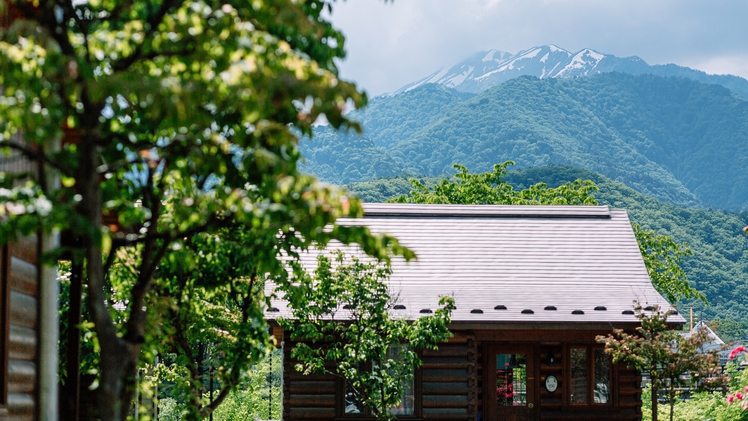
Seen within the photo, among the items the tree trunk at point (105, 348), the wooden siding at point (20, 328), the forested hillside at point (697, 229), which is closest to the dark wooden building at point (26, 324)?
the wooden siding at point (20, 328)

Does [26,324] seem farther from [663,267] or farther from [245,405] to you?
[663,267]

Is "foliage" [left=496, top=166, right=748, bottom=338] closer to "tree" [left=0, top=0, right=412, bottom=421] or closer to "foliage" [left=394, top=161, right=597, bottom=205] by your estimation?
"foliage" [left=394, top=161, right=597, bottom=205]

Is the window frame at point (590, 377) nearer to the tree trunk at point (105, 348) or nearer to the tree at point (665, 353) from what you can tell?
the tree at point (665, 353)

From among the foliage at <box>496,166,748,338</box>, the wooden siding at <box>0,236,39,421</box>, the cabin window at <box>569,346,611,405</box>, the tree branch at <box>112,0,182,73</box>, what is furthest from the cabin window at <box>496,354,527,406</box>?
the foliage at <box>496,166,748,338</box>

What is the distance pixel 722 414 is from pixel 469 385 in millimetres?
6233

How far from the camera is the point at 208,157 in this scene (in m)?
4.43

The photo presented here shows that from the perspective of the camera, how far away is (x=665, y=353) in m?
14.9

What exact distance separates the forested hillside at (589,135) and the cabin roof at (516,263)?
→ 8312cm

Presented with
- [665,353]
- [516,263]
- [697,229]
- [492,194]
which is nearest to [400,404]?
[516,263]

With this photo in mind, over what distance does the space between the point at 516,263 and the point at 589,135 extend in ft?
390

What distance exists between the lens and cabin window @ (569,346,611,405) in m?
17.2

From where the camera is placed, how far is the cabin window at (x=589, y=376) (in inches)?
679

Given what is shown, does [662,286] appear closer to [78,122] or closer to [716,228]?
[78,122]

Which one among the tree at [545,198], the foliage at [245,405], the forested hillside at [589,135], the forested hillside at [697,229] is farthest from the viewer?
the forested hillside at [589,135]
